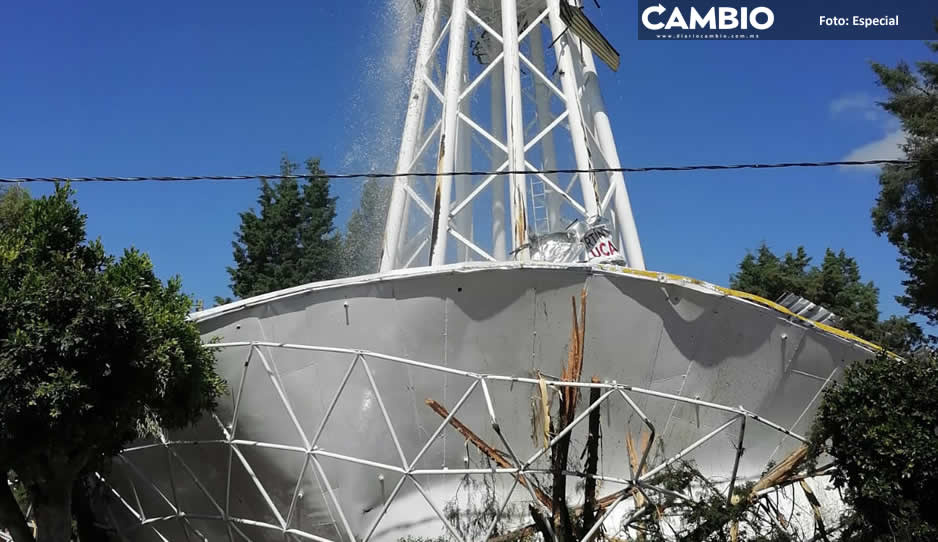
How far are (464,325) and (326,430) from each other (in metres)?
4.02

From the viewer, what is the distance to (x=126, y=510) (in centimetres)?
2455

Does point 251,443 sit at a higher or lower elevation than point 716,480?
higher

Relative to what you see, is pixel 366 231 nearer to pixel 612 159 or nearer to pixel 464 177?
pixel 464 177

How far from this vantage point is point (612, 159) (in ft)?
92.8

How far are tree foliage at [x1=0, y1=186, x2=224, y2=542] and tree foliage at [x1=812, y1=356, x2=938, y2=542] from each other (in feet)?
42.2

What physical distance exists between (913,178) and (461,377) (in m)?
24.0

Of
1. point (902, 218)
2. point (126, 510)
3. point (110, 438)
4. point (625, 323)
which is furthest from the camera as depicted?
point (902, 218)

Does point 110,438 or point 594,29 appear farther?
point 594,29

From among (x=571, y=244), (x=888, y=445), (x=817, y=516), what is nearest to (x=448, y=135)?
(x=571, y=244)

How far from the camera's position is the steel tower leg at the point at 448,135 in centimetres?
2497

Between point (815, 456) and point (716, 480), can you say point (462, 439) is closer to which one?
point (716, 480)

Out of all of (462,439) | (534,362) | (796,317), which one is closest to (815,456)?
(796,317)

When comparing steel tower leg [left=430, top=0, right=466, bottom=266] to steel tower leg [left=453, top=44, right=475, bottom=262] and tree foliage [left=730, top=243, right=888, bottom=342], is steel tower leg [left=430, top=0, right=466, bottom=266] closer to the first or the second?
A: steel tower leg [left=453, top=44, right=475, bottom=262]

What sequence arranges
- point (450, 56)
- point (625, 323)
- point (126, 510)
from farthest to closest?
point (450, 56) < point (126, 510) < point (625, 323)
